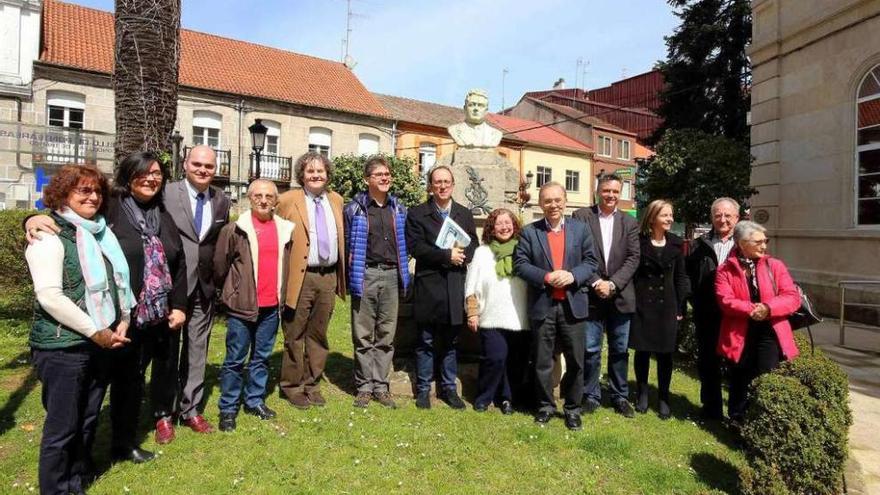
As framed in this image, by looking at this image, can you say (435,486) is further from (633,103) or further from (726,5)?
(633,103)

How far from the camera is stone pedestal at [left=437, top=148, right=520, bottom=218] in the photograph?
7.00 meters

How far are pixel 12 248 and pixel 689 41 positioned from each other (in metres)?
19.9

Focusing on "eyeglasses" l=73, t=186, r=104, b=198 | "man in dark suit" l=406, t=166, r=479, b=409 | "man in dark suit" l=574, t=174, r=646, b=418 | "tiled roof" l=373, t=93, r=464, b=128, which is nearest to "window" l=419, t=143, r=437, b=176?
"tiled roof" l=373, t=93, r=464, b=128

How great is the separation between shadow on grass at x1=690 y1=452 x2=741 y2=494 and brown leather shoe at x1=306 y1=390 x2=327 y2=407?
2969 millimetres

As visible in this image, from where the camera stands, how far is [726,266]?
4359 mm

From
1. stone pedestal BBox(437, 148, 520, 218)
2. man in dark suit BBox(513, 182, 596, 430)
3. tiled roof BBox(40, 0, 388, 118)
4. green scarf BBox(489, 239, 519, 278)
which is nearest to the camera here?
man in dark suit BBox(513, 182, 596, 430)

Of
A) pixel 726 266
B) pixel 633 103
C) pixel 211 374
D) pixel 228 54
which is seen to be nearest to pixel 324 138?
pixel 228 54

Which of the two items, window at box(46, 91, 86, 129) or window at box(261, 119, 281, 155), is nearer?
window at box(46, 91, 86, 129)

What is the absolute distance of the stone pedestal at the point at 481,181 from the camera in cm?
700

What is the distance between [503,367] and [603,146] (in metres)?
36.0

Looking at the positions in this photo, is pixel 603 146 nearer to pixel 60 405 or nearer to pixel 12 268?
pixel 12 268

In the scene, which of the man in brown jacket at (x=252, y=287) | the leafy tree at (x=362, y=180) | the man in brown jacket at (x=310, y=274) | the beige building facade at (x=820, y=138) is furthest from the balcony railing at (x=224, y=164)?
the man in brown jacket at (x=252, y=287)

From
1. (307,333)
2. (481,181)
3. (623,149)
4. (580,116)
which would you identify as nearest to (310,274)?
(307,333)

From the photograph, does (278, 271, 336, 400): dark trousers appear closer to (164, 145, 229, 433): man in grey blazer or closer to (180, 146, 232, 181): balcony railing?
(164, 145, 229, 433): man in grey blazer
